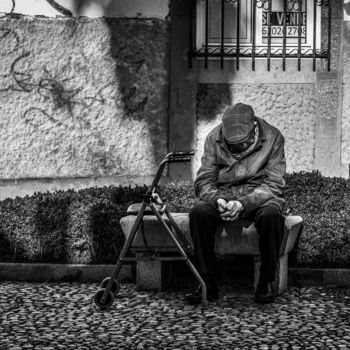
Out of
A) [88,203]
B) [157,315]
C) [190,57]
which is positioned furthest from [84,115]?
[157,315]

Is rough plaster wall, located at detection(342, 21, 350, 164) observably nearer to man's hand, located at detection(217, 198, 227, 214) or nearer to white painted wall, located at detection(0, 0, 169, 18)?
white painted wall, located at detection(0, 0, 169, 18)

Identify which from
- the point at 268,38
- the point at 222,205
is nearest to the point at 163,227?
the point at 222,205

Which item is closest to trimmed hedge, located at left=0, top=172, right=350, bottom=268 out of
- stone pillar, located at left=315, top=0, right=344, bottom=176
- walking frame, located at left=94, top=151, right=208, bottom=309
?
walking frame, located at left=94, top=151, right=208, bottom=309

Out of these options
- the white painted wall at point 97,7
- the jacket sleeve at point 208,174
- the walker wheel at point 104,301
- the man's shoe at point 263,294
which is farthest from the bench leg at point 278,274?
the white painted wall at point 97,7

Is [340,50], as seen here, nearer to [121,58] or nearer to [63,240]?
[121,58]

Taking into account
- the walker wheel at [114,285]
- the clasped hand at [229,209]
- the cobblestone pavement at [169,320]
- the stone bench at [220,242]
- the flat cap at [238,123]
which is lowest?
the cobblestone pavement at [169,320]

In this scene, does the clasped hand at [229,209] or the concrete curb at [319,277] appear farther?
the concrete curb at [319,277]

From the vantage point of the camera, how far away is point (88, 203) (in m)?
9.11

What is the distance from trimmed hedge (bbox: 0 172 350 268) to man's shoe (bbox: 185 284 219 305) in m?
1.08

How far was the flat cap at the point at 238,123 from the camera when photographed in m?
7.39

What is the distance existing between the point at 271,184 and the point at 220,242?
1.87 ft

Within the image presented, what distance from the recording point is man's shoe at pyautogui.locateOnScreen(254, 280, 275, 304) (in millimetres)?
7266

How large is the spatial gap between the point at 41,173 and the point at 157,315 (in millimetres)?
4888

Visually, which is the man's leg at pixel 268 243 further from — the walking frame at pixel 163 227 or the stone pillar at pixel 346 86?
the stone pillar at pixel 346 86
